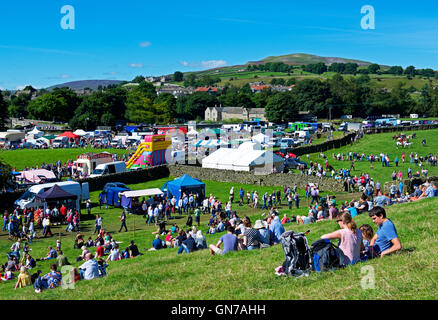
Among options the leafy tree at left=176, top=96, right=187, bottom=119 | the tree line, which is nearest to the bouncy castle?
the tree line

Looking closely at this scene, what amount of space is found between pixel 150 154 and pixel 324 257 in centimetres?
3304

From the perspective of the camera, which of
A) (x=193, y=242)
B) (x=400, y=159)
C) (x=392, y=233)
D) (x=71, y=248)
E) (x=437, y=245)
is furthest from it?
(x=400, y=159)

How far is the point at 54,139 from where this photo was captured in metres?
59.6

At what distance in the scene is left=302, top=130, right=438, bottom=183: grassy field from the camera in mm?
38409

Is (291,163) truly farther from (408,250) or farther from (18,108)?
(18,108)

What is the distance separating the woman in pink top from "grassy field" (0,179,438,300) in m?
0.22

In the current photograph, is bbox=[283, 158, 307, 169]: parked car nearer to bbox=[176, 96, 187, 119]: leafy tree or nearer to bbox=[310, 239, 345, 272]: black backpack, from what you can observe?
bbox=[310, 239, 345, 272]: black backpack

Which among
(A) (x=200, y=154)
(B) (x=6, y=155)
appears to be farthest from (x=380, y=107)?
(B) (x=6, y=155)

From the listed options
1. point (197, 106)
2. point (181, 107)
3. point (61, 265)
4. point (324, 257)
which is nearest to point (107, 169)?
point (61, 265)

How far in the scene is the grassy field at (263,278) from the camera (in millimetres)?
6984

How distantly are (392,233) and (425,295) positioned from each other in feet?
6.11
